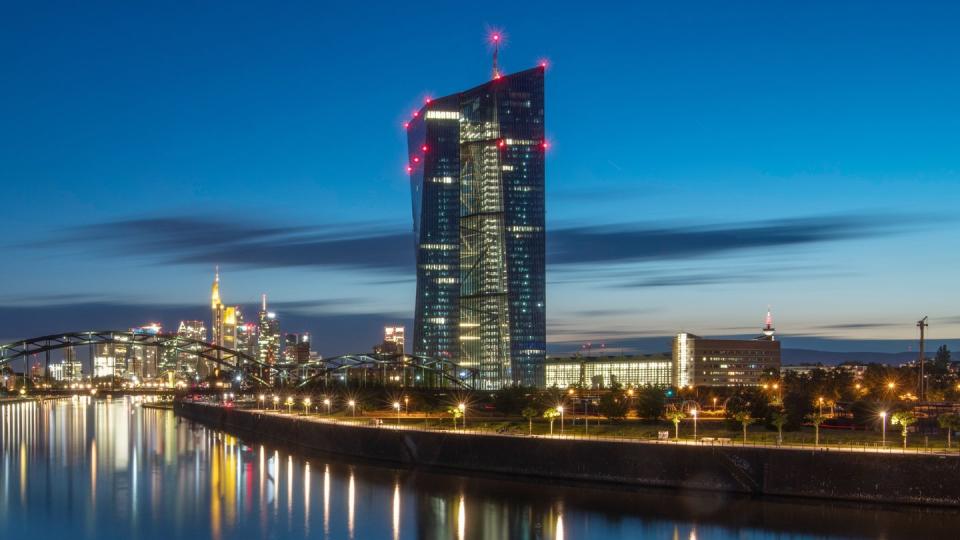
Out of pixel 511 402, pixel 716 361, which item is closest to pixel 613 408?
pixel 511 402

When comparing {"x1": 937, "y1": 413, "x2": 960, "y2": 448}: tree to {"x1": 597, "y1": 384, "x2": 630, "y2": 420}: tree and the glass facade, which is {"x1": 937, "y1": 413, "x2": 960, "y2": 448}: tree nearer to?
{"x1": 597, "y1": 384, "x2": 630, "y2": 420}: tree

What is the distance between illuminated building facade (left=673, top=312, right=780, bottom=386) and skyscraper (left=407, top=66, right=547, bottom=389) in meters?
38.6

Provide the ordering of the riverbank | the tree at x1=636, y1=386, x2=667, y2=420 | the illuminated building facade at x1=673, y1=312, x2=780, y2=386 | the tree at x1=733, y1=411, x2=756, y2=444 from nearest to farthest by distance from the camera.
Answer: the riverbank
the tree at x1=733, y1=411, x2=756, y2=444
the tree at x1=636, y1=386, x2=667, y2=420
the illuminated building facade at x1=673, y1=312, x2=780, y2=386

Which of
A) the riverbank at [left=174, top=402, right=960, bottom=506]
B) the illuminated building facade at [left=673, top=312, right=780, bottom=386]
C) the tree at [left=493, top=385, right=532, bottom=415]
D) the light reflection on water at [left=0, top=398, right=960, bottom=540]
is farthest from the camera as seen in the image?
the illuminated building facade at [left=673, top=312, right=780, bottom=386]

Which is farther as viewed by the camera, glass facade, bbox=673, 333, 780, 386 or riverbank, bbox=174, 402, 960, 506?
glass facade, bbox=673, 333, 780, 386

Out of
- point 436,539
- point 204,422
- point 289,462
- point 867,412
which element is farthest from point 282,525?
point 204,422

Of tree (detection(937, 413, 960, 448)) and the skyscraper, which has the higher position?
the skyscraper

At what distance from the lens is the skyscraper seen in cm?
15975

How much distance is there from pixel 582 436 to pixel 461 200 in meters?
104

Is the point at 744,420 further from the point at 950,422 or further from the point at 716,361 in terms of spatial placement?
the point at 716,361

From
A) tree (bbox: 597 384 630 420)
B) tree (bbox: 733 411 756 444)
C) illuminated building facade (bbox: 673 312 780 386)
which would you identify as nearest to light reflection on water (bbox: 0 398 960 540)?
tree (bbox: 733 411 756 444)

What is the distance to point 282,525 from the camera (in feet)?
171

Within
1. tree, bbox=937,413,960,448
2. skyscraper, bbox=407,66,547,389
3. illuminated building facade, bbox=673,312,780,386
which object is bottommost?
illuminated building facade, bbox=673,312,780,386

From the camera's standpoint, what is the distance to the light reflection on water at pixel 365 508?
155 feet
